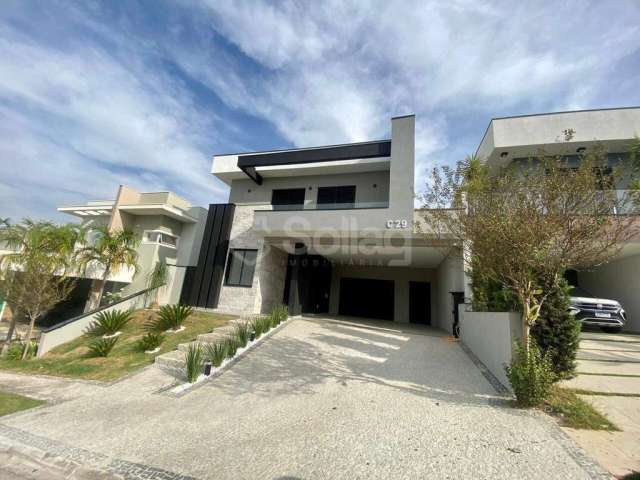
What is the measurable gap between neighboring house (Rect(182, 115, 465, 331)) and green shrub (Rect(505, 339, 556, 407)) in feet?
15.2

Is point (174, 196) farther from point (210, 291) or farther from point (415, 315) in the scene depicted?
point (415, 315)

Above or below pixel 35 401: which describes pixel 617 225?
above

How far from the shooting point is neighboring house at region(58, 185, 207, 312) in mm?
13359

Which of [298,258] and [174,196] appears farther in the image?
[174,196]

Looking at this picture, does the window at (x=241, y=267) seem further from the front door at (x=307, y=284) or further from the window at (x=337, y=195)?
the window at (x=337, y=195)

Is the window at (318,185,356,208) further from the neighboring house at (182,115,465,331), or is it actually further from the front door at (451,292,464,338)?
the front door at (451,292,464,338)

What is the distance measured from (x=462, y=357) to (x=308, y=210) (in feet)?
24.2

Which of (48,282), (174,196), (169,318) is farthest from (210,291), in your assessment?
(174,196)

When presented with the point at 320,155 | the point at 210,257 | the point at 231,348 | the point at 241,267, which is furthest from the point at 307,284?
the point at 231,348

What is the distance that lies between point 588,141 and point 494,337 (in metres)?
11.9

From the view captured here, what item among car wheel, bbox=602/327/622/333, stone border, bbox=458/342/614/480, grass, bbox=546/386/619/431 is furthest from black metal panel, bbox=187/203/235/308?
car wheel, bbox=602/327/622/333

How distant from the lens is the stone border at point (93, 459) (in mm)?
3105

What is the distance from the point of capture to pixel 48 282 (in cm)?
969

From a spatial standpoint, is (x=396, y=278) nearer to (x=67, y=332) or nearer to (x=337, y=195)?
(x=337, y=195)
